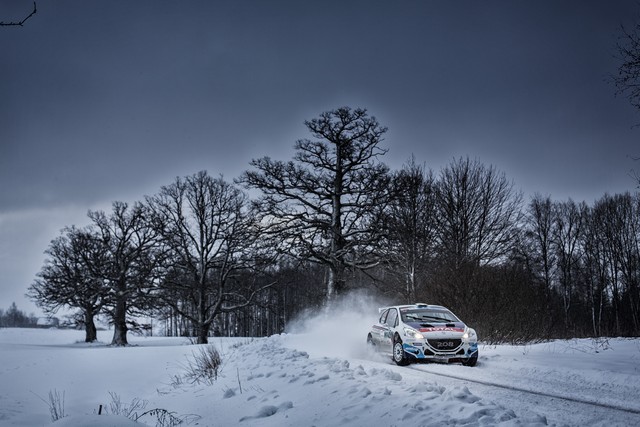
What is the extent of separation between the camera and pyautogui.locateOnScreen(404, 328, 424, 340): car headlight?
37.4ft

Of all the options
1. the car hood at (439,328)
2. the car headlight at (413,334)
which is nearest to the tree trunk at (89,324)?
the car headlight at (413,334)

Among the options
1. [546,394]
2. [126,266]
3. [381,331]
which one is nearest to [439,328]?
[381,331]

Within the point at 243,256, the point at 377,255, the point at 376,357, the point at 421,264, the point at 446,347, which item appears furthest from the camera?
the point at 243,256

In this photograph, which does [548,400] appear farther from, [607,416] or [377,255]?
[377,255]

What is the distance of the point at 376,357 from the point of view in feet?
45.9

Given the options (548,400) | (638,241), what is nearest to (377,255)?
(548,400)

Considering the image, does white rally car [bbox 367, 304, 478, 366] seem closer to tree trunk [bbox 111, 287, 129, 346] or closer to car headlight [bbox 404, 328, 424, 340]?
car headlight [bbox 404, 328, 424, 340]

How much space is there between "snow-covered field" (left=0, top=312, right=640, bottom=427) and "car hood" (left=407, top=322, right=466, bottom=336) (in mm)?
857

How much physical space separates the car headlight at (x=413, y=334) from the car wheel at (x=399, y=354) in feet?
1.22

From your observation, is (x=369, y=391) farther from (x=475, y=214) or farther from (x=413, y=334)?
(x=475, y=214)

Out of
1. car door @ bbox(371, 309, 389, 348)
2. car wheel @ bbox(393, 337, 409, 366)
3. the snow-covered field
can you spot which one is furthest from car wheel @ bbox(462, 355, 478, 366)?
car door @ bbox(371, 309, 389, 348)

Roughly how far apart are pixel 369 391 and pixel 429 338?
526cm

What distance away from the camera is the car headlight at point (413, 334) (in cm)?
1140

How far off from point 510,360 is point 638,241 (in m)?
37.0
